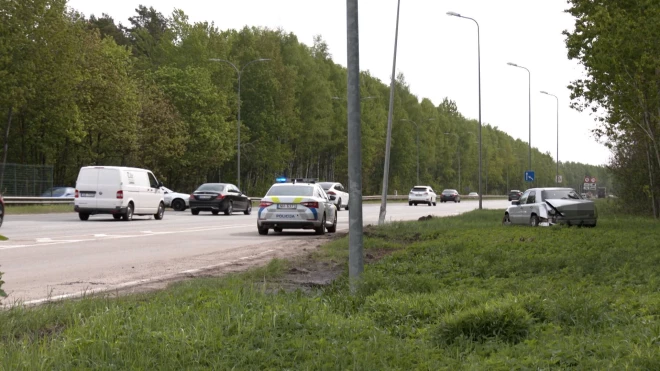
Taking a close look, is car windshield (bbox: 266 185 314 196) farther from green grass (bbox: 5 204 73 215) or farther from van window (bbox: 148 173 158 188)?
green grass (bbox: 5 204 73 215)

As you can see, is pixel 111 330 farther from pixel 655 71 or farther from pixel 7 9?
pixel 7 9

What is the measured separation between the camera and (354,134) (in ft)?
32.2

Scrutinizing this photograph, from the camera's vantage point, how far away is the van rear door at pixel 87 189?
31.5 meters

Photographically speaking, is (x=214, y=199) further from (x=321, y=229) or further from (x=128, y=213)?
(x=321, y=229)

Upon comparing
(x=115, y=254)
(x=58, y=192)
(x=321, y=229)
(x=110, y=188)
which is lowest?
(x=115, y=254)

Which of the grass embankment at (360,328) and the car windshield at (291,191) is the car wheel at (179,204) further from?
the grass embankment at (360,328)

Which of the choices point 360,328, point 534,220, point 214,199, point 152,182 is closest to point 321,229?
point 534,220

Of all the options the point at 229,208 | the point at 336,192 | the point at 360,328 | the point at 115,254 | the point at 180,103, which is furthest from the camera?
the point at 180,103

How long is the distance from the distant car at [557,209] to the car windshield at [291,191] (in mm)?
7801

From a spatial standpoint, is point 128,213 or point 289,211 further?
point 128,213

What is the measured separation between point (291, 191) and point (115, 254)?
885 centimetres

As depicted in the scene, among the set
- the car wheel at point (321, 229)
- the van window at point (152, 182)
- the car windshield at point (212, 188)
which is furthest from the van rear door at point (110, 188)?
the car windshield at point (212, 188)

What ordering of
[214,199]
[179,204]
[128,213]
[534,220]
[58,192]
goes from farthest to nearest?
[179,204] < [58,192] < [214,199] < [128,213] < [534,220]

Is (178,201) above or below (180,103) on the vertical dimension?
below
